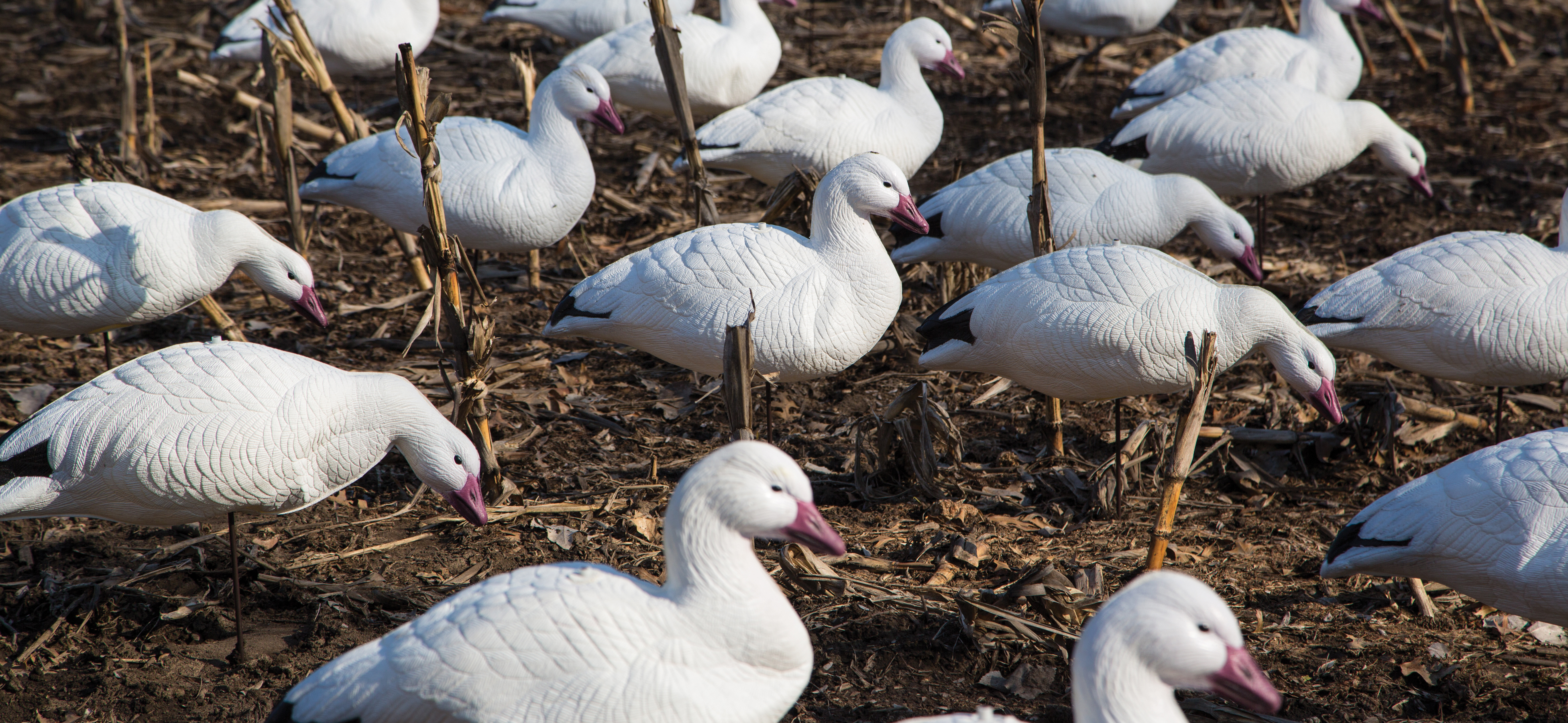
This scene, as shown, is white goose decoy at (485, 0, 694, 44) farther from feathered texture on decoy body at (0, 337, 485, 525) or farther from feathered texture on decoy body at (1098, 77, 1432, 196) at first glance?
feathered texture on decoy body at (0, 337, 485, 525)

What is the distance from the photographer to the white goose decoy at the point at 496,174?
6.14m

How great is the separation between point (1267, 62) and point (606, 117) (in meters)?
4.88

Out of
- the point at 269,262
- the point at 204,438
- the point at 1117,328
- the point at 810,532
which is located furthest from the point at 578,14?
the point at 810,532

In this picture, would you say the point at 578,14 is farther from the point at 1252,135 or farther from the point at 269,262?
the point at 1252,135

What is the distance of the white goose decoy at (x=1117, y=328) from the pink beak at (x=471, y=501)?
224cm

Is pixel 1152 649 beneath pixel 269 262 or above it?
above

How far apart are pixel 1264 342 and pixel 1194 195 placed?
145 centimetres

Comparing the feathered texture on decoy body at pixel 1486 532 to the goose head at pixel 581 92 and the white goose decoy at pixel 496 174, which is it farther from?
the goose head at pixel 581 92

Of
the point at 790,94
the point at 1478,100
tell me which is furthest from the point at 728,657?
the point at 1478,100

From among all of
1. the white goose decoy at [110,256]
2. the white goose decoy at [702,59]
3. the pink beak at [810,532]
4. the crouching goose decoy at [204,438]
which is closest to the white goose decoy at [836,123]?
the white goose decoy at [702,59]

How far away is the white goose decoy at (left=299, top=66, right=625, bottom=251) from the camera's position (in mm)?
6145

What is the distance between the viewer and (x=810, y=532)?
301cm

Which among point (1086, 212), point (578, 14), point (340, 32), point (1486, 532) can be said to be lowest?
point (1486, 532)

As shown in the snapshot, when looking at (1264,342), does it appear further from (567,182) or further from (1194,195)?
(567,182)
